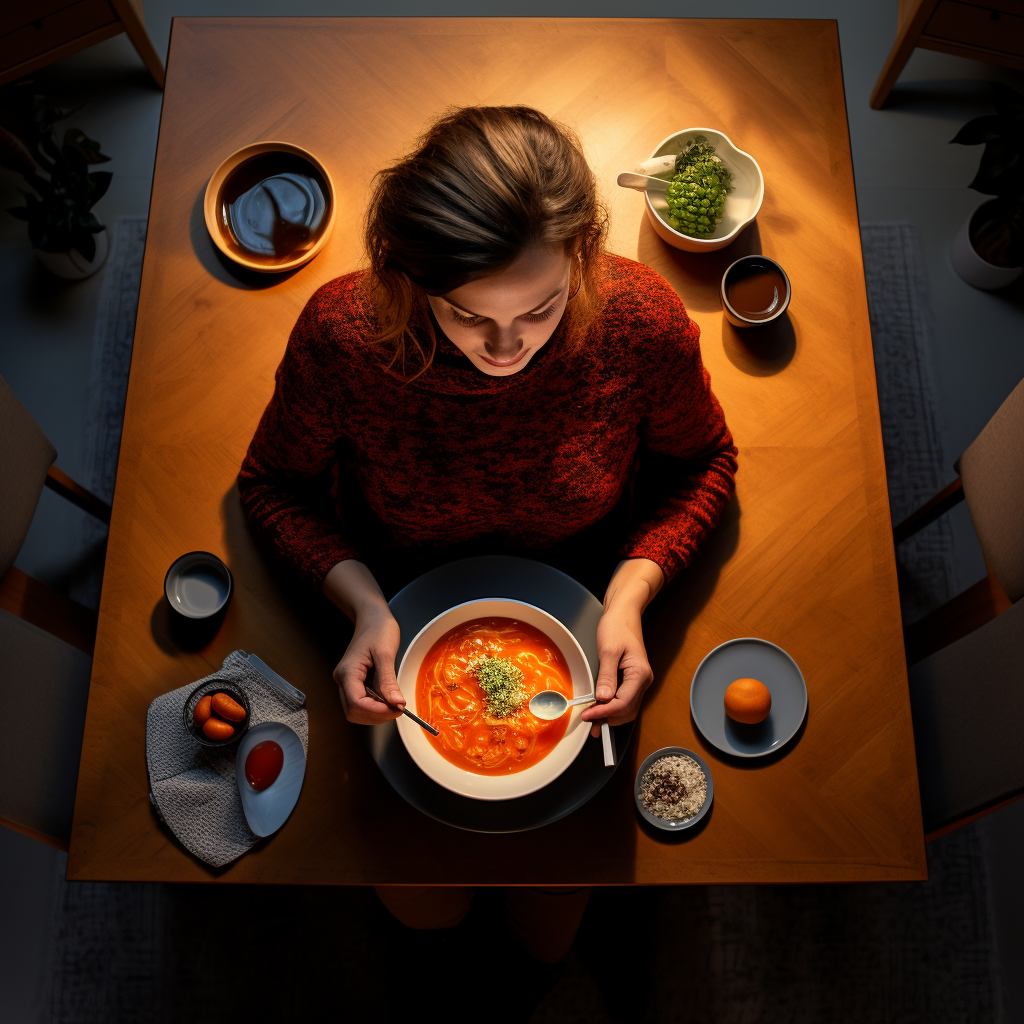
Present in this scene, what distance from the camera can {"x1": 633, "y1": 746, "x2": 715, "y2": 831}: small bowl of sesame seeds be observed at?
4.20ft

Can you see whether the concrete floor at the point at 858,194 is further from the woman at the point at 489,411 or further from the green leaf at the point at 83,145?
the woman at the point at 489,411

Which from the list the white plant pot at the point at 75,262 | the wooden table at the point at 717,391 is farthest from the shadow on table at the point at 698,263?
the white plant pot at the point at 75,262

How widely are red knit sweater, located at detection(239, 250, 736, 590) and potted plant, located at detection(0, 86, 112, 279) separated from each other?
4.47ft

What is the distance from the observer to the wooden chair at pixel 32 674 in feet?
4.50

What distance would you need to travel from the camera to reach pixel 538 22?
173 centimetres

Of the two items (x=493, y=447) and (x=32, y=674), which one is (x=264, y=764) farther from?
(x=493, y=447)

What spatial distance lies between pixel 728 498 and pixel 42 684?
1.28 metres

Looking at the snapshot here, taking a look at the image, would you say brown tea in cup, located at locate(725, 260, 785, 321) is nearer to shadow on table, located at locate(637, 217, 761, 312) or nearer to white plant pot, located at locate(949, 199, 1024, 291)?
shadow on table, located at locate(637, 217, 761, 312)

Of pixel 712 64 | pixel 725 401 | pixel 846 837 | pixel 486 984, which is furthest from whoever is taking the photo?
pixel 486 984

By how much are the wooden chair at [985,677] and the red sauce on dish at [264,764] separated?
3.72 feet

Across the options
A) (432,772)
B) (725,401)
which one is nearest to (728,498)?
(725,401)

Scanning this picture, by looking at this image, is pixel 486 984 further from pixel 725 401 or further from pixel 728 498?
pixel 725 401

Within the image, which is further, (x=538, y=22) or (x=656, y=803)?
(x=538, y=22)

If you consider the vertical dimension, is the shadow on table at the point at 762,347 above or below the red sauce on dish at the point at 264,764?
above
